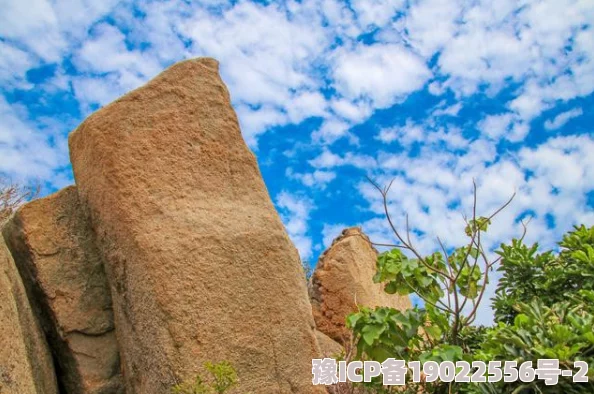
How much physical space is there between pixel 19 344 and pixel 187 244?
1259 mm

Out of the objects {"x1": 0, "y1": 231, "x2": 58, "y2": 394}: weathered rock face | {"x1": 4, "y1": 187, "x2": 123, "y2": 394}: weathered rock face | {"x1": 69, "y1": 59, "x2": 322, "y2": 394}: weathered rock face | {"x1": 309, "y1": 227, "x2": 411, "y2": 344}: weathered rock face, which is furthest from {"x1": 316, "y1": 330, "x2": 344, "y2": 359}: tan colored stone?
{"x1": 0, "y1": 231, "x2": 58, "y2": 394}: weathered rock face

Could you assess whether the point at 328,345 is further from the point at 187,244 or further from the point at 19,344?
the point at 19,344

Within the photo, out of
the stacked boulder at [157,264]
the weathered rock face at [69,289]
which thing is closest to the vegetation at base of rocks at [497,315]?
the stacked boulder at [157,264]

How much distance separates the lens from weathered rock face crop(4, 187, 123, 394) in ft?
15.4

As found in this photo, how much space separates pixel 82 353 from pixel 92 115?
5.97ft

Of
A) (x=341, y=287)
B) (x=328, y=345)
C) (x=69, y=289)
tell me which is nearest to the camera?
(x=69, y=289)

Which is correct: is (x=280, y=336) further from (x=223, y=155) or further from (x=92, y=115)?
(x=92, y=115)

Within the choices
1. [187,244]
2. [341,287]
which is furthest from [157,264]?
[341,287]

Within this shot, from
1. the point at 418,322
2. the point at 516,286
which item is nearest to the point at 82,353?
the point at 418,322

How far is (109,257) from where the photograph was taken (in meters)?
4.66

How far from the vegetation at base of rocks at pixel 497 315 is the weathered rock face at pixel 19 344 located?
219 cm

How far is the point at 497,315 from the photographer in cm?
473

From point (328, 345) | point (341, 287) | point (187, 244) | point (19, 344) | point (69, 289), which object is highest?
point (341, 287)

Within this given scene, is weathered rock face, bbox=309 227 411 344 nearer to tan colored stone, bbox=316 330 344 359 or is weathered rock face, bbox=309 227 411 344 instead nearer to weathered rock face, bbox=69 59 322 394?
tan colored stone, bbox=316 330 344 359
